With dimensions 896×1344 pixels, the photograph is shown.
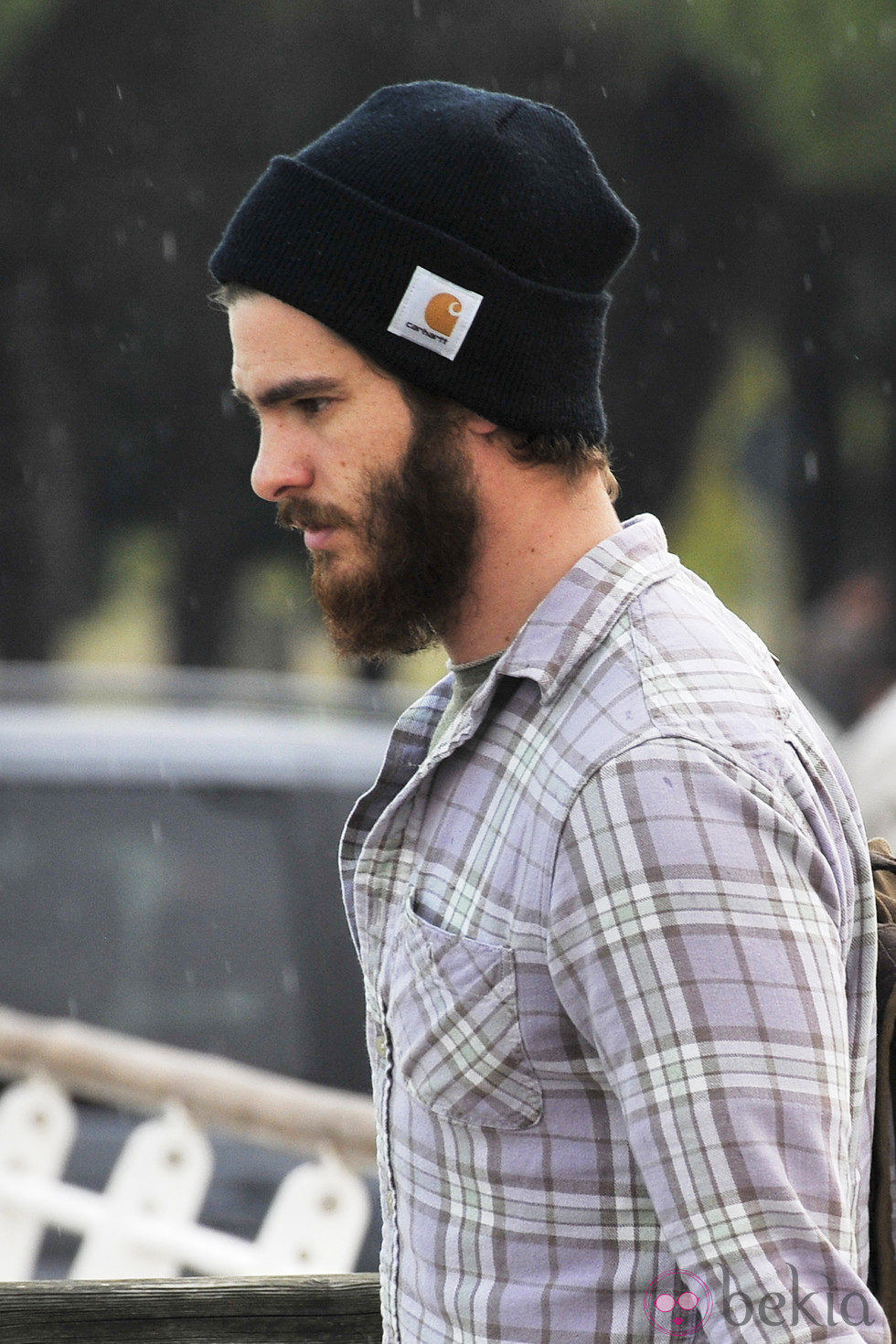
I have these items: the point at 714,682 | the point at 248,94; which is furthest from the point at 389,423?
the point at 248,94

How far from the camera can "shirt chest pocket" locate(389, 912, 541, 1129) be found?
1531mm

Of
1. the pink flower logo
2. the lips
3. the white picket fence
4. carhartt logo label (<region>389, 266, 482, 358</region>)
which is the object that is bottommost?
the white picket fence

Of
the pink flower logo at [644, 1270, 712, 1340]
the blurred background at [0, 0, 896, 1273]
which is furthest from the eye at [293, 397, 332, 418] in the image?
the blurred background at [0, 0, 896, 1273]

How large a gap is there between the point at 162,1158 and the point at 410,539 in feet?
8.77

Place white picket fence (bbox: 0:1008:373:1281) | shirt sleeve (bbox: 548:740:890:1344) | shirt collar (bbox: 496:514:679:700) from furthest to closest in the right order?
white picket fence (bbox: 0:1008:373:1281)
shirt collar (bbox: 496:514:679:700)
shirt sleeve (bbox: 548:740:890:1344)

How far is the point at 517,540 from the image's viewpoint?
5.96 ft

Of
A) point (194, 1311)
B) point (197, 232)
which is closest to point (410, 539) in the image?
point (194, 1311)

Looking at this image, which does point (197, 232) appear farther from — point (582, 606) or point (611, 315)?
point (582, 606)

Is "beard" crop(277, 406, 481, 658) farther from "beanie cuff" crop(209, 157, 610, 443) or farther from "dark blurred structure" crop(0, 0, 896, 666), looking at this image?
"dark blurred structure" crop(0, 0, 896, 666)

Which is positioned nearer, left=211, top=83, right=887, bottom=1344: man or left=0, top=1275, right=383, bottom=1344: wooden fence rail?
left=211, top=83, right=887, bottom=1344: man

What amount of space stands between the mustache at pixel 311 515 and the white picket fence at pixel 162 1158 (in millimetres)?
→ 2401

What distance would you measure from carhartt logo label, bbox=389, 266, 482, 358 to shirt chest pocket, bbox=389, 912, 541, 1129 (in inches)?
24.3

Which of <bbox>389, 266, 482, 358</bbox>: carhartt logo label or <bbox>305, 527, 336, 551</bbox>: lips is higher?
<bbox>389, 266, 482, 358</bbox>: carhartt logo label

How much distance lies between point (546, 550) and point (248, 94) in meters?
9.48
